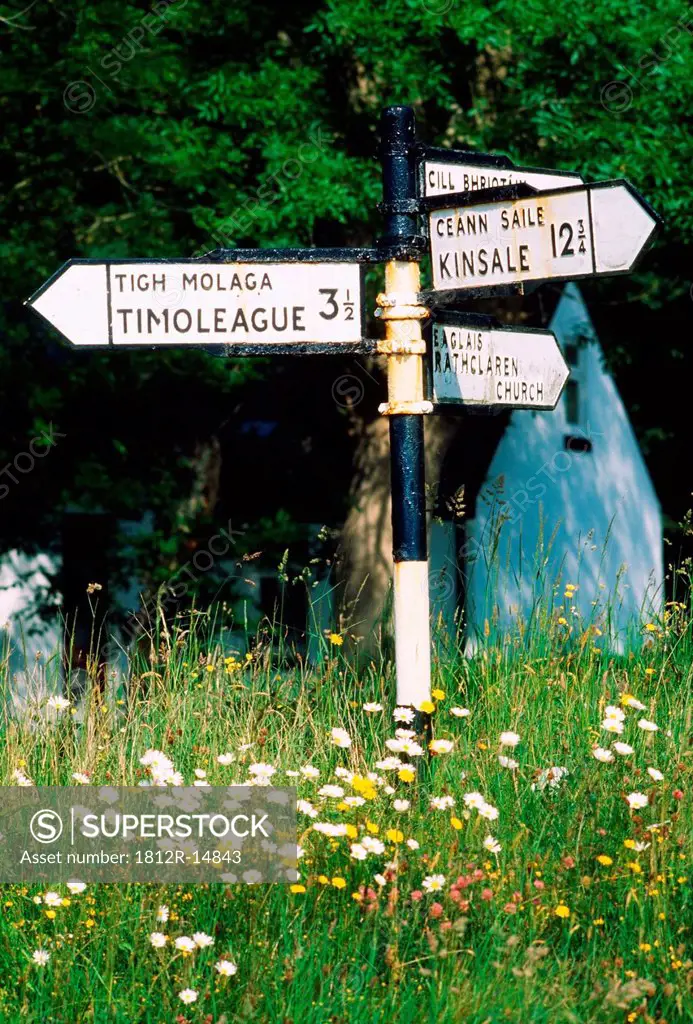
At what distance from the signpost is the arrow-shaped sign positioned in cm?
1

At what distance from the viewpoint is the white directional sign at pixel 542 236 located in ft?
15.4

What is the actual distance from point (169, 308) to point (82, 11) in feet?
22.7

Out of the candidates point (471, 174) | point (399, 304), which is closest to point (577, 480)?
point (471, 174)

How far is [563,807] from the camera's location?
4.34 m

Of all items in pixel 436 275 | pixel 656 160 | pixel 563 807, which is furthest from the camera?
pixel 656 160

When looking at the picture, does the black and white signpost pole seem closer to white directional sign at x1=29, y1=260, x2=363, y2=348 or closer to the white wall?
white directional sign at x1=29, y1=260, x2=363, y2=348

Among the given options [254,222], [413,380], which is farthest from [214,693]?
[254,222]

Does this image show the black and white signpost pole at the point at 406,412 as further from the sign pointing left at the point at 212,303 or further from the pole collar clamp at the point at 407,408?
the sign pointing left at the point at 212,303

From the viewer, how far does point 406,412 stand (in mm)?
5152

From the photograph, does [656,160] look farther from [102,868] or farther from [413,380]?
[102,868]

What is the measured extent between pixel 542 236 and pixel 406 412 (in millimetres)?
771

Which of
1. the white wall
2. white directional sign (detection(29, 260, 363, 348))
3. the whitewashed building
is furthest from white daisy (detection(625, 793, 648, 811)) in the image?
the white wall

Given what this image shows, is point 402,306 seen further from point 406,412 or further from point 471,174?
point 471,174

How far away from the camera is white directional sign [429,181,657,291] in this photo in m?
4.69
